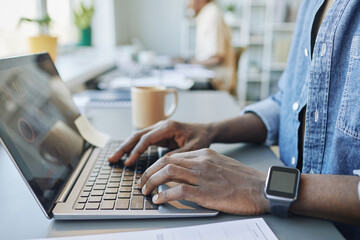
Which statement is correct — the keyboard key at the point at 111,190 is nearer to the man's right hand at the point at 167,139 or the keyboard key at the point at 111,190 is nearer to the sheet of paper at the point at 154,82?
the man's right hand at the point at 167,139

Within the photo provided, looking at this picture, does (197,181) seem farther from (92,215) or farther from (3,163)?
(3,163)

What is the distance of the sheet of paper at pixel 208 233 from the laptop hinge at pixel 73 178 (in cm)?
9

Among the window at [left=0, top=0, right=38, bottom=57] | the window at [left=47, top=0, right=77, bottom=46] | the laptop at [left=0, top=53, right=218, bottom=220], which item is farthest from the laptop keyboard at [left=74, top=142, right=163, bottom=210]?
the window at [left=47, top=0, right=77, bottom=46]

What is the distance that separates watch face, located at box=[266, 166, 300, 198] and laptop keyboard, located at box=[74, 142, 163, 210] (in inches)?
6.8

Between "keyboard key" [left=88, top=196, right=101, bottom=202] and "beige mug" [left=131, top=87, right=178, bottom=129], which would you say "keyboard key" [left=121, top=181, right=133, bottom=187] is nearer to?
"keyboard key" [left=88, top=196, right=101, bottom=202]

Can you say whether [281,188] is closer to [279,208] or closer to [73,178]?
[279,208]

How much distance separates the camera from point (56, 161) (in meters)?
0.53

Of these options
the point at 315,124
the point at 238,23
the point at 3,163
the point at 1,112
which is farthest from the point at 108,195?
the point at 238,23

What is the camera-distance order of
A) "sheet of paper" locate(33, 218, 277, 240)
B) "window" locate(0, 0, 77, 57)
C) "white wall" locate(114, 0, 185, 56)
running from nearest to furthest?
"sheet of paper" locate(33, 218, 277, 240)
"window" locate(0, 0, 77, 57)
"white wall" locate(114, 0, 185, 56)

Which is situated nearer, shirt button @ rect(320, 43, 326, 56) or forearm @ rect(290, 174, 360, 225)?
forearm @ rect(290, 174, 360, 225)

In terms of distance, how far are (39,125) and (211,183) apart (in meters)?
0.32

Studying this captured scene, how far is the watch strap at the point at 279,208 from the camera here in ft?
1.44

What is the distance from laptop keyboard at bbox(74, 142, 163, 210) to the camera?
0.45 meters

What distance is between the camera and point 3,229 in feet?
1.38
